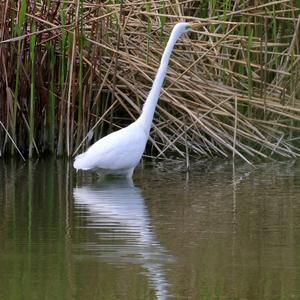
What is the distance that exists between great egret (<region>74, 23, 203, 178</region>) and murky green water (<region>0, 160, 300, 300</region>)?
144 mm

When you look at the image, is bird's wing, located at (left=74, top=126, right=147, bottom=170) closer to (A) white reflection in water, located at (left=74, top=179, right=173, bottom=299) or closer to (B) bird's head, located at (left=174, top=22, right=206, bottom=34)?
(A) white reflection in water, located at (left=74, top=179, right=173, bottom=299)

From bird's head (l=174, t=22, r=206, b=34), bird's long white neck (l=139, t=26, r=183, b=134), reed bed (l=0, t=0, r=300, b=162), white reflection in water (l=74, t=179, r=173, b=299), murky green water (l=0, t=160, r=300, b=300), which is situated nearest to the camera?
murky green water (l=0, t=160, r=300, b=300)

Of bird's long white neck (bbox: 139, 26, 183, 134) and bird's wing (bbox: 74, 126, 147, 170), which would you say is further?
bird's long white neck (bbox: 139, 26, 183, 134)

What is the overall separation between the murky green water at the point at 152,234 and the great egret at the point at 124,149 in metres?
0.14

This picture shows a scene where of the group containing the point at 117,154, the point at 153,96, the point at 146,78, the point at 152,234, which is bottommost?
the point at 152,234

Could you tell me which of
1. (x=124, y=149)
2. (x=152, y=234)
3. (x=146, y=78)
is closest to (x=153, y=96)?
(x=124, y=149)

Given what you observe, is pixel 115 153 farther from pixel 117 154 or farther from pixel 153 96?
pixel 153 96

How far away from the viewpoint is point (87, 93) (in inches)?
357

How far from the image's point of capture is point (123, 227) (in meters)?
6.07

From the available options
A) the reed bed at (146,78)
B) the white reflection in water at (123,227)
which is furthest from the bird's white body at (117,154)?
the reed bed at (146,78)

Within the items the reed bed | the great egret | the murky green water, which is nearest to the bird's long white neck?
the great egret

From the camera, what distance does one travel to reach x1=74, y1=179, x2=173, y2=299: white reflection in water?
508 centimetres

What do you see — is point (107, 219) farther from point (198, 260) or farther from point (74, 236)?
point (198, 260)

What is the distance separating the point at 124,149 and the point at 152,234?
91.2 inches
